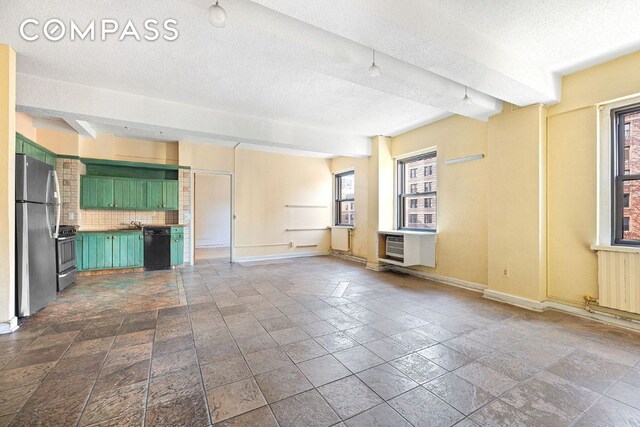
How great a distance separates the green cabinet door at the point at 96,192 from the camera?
531cm

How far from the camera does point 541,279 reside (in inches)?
135

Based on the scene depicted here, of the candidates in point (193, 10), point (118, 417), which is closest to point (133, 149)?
point (193, 10)

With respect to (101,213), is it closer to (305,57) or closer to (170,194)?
(170,194)

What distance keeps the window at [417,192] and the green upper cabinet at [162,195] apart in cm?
499

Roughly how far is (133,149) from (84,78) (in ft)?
9.73

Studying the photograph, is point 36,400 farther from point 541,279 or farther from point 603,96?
point 603,96

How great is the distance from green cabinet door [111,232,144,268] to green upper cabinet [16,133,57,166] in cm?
167

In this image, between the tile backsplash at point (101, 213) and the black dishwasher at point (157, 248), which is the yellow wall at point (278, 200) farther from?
the black dishwasher at point (157, 248)

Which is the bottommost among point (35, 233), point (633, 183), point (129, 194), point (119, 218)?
point (35, 233)

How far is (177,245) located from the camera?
5930 mm

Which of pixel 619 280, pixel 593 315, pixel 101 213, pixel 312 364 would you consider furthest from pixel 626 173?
pixel 101 213

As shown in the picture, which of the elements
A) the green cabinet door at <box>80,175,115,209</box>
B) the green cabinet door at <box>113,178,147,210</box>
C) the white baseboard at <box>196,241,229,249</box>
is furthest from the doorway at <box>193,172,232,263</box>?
the green cabinet door at <box>80,175,115,209</box>

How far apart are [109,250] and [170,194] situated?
5.16 feet

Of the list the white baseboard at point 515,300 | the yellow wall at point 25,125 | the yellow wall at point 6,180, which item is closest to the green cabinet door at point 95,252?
the yellow wall at point 25,125
